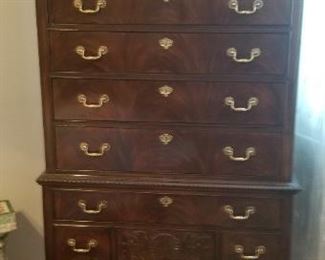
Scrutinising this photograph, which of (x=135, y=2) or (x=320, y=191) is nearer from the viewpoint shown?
(x=135, y=2)

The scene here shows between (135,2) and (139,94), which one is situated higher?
(135,2)

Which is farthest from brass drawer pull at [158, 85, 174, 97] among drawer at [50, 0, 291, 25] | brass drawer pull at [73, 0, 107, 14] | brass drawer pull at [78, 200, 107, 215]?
brass drawer pull at [78, 200, 107, 215]

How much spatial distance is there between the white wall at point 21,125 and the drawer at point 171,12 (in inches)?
22.0

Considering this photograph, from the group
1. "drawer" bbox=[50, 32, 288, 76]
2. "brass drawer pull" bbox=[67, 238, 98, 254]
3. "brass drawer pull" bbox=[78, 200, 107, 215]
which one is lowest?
"brass drawer pull" bbox=[67, 238, 98, 254]

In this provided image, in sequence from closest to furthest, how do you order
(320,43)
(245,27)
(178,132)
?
(245,27), (178,132), (320,43)

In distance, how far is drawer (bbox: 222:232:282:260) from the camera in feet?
6.73

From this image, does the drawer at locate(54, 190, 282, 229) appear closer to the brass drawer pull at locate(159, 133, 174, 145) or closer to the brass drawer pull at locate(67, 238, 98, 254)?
the brass drawer pull at locate(67, 238, 98, 254)

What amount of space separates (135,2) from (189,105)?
1.39 ft

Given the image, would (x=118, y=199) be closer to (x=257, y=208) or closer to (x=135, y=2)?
(x=257, y=208)

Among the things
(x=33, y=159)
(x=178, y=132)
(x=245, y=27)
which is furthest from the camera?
(x=33, y=159)

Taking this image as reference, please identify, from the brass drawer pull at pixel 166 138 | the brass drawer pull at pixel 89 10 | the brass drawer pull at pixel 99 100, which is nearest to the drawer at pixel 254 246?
the brass drawer pull at pixel 166 138

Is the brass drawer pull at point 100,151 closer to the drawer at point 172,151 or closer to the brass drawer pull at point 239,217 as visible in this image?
the drawer at point 172,151

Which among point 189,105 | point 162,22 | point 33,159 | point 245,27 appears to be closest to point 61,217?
point 33,159

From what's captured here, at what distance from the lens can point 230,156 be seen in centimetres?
200
